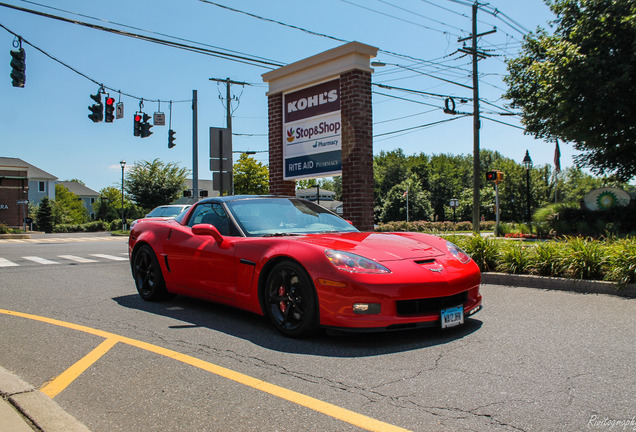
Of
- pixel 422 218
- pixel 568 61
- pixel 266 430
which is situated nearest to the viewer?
pixel 266 430

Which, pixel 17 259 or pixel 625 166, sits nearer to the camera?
pixel 17 259

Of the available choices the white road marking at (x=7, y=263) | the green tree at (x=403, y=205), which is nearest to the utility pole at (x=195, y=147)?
the white road marking at (x=7, y=263)

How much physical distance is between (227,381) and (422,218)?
6586 centimetres

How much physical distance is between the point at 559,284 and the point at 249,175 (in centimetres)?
Result: 4527

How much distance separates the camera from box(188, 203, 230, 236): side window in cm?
546

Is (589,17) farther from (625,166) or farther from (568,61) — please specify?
(625,166)

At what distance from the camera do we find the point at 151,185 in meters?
42.4

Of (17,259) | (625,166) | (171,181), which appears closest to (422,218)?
(171,181)

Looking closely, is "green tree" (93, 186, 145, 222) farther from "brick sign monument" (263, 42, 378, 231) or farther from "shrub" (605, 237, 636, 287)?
"shrub" (605, 237, 636, 287)

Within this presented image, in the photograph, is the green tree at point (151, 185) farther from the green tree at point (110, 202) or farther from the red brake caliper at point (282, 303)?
the green tree at point (110, 202)

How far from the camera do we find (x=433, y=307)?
4270mm

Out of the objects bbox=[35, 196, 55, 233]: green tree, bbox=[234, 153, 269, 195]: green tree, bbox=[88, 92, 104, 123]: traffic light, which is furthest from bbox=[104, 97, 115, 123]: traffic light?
bbox=[35, 196, 55, 233]: green tree

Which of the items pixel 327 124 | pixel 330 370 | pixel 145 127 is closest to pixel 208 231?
pixel 330 370

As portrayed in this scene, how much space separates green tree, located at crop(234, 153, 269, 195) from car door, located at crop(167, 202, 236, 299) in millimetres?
44860
